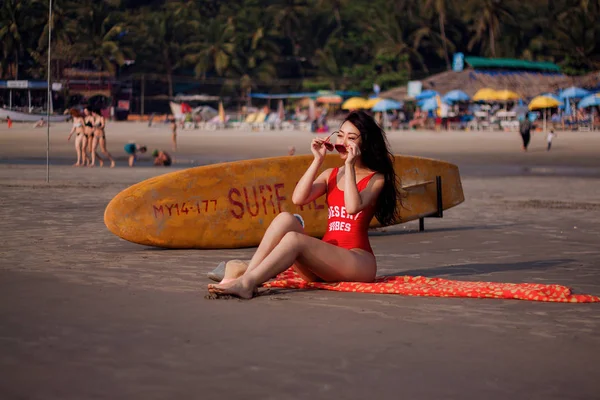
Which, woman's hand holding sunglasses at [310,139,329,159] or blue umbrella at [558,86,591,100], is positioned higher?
blue umbrella at [558,86,591,100]

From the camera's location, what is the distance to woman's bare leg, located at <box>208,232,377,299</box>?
6.11m

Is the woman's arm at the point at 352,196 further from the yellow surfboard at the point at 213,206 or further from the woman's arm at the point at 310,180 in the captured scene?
the yellow surfboard at the point at 213,206

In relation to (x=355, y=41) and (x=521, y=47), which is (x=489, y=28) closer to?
(x=521, y=47)

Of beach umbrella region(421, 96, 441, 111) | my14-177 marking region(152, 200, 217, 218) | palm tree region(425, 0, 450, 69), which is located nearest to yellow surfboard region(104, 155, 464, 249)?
my14-177 marking region(152, 200, 217, 218)

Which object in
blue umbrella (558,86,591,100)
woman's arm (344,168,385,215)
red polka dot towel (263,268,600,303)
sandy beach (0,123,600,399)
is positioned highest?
blue umbrella (558,86,591,100)

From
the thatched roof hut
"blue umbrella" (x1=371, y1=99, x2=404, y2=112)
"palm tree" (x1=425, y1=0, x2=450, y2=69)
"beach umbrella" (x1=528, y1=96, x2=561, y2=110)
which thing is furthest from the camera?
"palm tree" (x1=425, y1=0, x2=450, y2=69)

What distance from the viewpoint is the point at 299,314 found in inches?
234

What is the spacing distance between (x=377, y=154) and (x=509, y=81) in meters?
55.4

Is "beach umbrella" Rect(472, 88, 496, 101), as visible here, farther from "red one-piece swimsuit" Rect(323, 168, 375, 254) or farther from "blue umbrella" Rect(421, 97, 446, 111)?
"red one-piece swimsuit" Rect(323, 168, 375, 254)

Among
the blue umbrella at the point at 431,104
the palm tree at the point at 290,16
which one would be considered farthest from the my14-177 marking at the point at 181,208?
the palm tree at the point at 290,16

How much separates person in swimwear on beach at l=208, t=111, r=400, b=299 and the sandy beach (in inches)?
6.9

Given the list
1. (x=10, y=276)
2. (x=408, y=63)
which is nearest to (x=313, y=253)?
(x=10, y=276)

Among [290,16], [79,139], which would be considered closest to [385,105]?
[290,16]

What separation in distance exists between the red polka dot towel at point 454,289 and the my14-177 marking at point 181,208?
2525 millimetres
